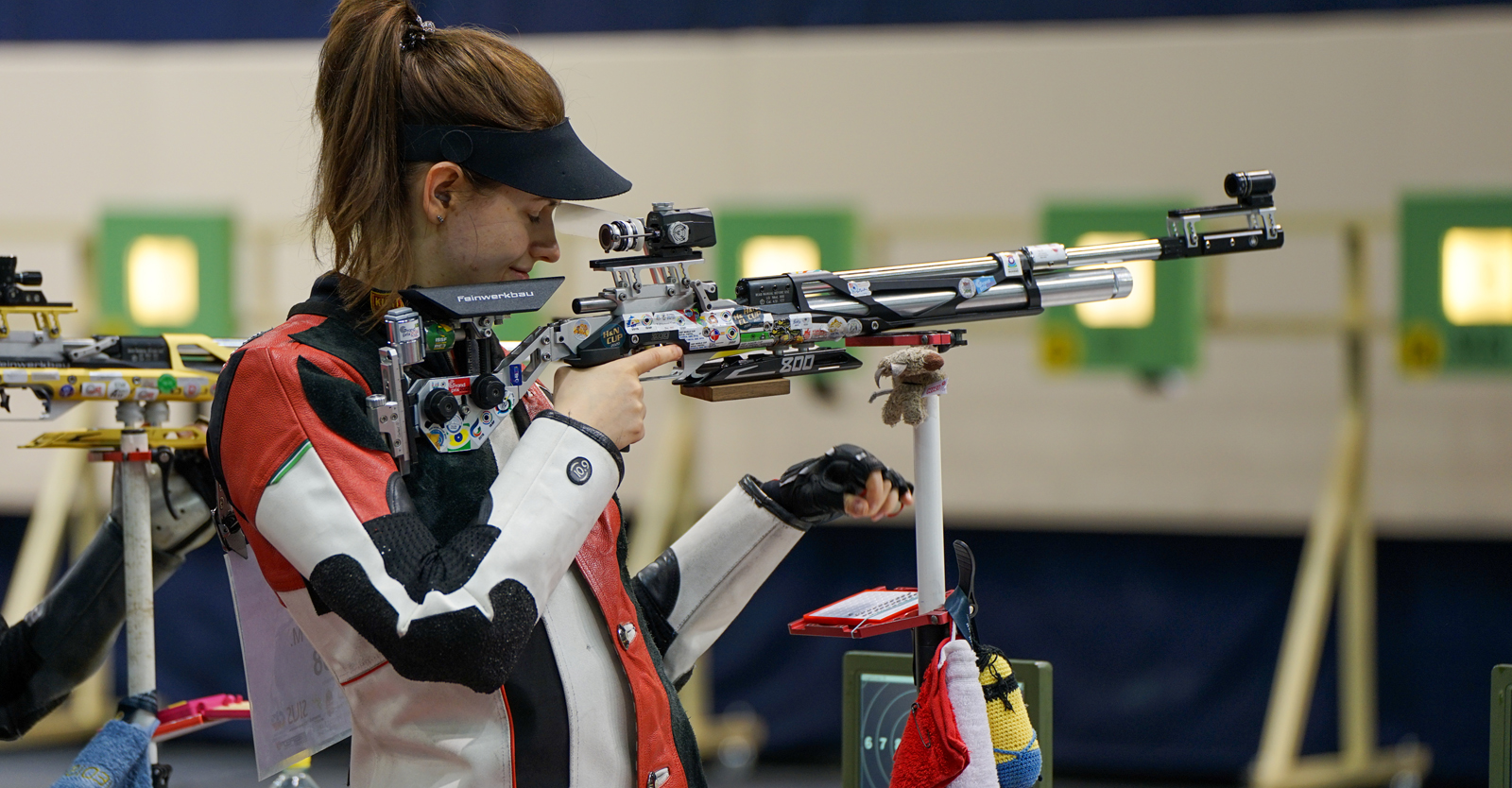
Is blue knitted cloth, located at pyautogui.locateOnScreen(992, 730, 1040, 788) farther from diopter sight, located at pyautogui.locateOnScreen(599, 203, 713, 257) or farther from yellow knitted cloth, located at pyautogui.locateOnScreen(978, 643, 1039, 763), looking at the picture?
diopter sight, located at pyautogui.locateOnScreen(599, 203, 713, 257)

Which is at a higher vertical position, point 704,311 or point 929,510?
point 704,311

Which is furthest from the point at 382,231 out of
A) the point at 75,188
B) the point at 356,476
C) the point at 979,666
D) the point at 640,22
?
the point at 75,188

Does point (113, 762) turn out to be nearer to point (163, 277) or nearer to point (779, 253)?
point (779, 253)

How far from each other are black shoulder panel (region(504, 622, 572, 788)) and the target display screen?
0.66 metres

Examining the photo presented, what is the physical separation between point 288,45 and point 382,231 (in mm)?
2749

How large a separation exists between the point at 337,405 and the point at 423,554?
0.14m

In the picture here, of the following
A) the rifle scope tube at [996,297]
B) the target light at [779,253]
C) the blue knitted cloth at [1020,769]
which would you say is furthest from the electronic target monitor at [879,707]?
the target light at [779,253]

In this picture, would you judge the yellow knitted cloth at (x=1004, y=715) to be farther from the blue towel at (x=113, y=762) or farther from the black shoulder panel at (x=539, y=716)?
the blue towel at (x=113, y=762)

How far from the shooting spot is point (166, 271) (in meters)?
3.54

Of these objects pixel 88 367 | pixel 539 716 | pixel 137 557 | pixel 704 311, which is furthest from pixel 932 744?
pixel 88 367

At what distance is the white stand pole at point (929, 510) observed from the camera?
133 cm

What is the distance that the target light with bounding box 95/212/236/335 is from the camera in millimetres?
3502

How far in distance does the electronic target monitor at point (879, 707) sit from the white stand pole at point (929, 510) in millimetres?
345

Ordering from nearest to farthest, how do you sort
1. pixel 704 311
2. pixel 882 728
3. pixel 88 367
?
pixel 704 311
pixel 882 728
pixel 88 367
